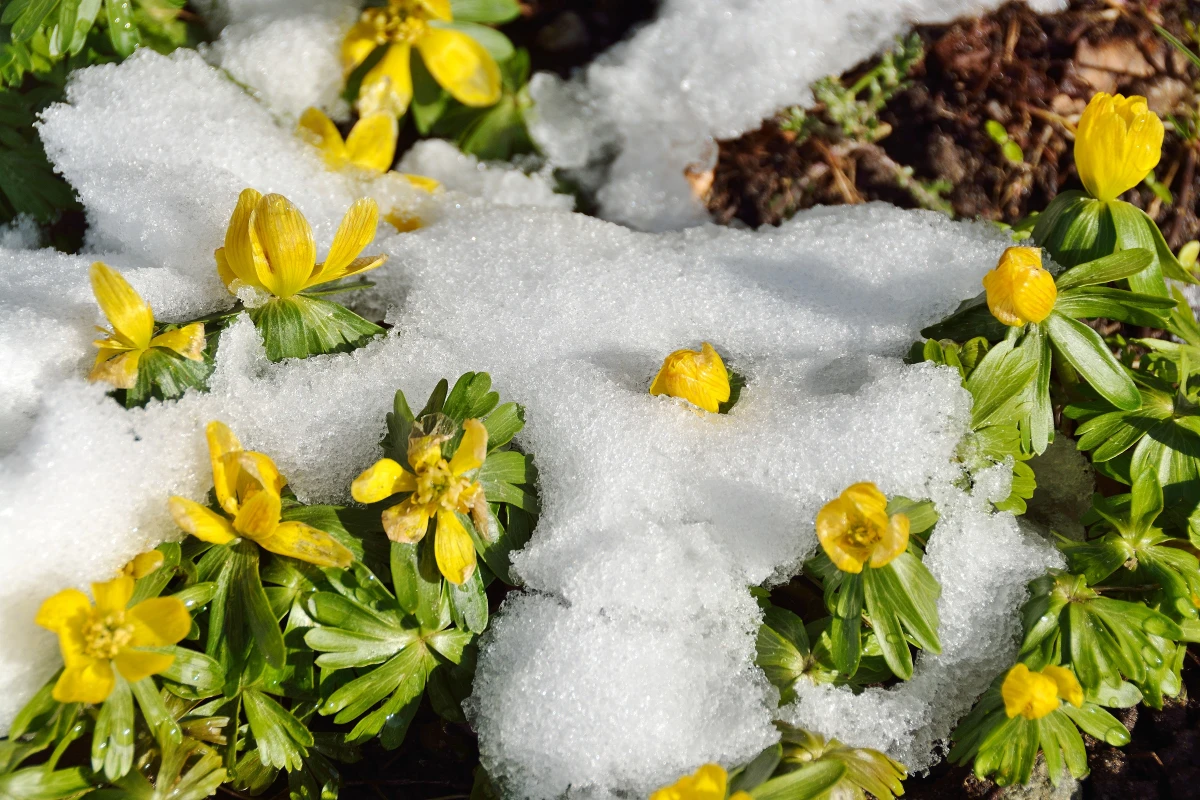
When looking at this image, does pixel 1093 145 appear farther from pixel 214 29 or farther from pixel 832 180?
pixel 214 29

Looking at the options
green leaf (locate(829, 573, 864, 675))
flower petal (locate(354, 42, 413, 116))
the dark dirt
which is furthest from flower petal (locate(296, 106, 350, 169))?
green leaf (locate(829, 573, 864, 675))

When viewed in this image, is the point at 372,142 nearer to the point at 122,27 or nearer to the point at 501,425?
the point at 122,27

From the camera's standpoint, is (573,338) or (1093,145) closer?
(1093,145)

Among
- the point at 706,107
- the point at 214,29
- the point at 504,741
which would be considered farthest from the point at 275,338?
the point at 706,107

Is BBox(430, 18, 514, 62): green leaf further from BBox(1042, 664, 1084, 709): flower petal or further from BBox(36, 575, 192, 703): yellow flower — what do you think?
BBox(1042, 664, 1084, 709): flower petal

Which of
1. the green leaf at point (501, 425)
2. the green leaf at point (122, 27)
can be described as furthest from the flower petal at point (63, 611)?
the green leaf at point (122, 27)
